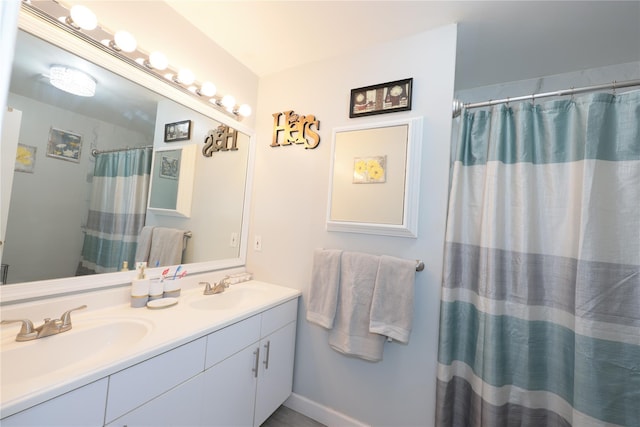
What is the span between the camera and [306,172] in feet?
5.56

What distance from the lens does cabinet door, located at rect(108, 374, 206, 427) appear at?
83 cm

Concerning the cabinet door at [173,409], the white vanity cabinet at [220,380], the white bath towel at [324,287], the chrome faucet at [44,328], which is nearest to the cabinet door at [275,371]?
the white vanity cabinet at [220,380]

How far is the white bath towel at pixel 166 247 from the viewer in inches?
54.1

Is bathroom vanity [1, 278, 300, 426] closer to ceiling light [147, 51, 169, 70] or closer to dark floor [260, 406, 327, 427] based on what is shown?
dark floor [260, 406, 327, 427]

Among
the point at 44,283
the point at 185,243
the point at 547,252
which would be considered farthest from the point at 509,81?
the point at 44,283

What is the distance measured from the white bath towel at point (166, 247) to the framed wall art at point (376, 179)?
0.91 metres

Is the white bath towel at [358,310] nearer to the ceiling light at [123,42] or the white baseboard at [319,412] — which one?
the white baseboard at [319,412]

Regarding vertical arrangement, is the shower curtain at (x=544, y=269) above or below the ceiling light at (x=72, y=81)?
below

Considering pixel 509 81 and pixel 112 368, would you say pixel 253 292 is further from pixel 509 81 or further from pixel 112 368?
pixel 509 81

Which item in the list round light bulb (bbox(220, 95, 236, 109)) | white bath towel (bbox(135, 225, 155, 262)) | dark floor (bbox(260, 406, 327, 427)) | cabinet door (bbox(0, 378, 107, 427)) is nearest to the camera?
cabinet door (bbox(0, 378, 107, 427))

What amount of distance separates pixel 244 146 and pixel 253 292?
1050mm

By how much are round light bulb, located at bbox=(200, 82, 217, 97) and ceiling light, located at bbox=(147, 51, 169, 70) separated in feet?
0.79

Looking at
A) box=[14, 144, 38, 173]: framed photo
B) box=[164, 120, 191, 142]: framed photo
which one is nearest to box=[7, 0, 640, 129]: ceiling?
box=[164, 120, 191, 142]: framed photo

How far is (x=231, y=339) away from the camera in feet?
3.84
